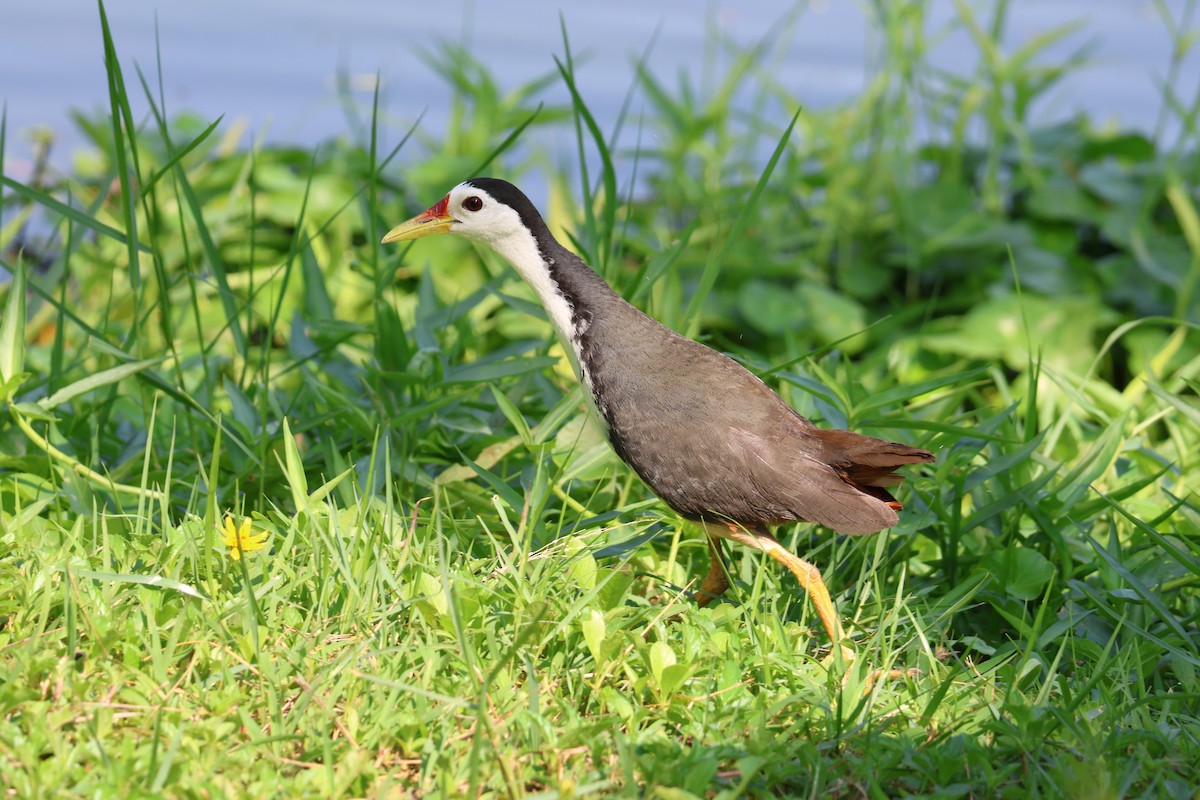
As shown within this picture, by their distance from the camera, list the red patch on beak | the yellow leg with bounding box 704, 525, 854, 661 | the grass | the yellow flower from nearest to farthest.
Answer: the grass
the yellow flower
the yellow leg with bounding box 704, 525, 854, 661
the red patch on beak

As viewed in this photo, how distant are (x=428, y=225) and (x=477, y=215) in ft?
0.67

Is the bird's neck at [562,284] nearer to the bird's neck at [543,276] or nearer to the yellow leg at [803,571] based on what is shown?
the bird's neck at [543,276]

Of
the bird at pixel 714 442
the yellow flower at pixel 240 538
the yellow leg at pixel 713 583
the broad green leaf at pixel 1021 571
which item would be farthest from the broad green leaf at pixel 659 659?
the broad green leaf at pixel 1021 571

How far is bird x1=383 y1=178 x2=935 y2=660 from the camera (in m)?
2.84

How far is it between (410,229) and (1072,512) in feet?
6.46

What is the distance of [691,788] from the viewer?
2.12m

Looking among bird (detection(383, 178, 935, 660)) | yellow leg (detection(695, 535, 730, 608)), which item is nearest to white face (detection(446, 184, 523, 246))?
bird (detection(383, 178, 935, 660))

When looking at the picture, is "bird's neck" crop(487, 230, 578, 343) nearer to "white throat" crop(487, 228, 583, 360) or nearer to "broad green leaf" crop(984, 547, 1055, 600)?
"white throat" crop(487, 228, 583, 360)

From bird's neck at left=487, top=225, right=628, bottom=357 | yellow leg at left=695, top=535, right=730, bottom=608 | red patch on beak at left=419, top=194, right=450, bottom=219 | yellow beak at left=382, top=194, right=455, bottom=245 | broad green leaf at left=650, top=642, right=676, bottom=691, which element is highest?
red patch on beak at left=419, top=194, right=450, bottom=219

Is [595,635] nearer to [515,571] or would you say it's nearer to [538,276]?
[515,571]

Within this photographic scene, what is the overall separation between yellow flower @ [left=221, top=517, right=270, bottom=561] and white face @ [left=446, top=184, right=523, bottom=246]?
107 centimetres

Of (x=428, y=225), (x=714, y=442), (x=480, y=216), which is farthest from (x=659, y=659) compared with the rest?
(x=428, y=225)

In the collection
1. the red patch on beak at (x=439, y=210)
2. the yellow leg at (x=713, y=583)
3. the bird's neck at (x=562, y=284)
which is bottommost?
the yellow leg at (x=713, y=583)

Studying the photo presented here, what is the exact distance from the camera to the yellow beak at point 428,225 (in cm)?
353
